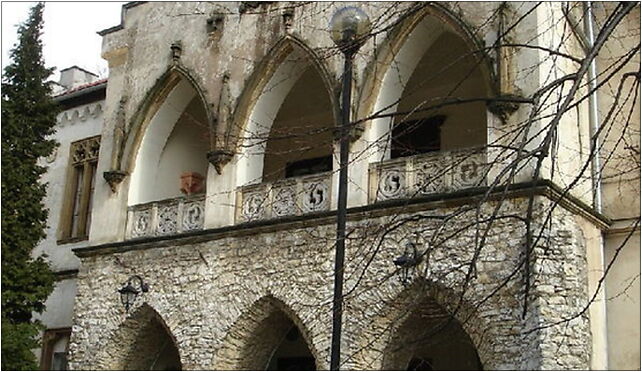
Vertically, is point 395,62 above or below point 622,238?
above

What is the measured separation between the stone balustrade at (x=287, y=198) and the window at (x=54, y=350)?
6.91m

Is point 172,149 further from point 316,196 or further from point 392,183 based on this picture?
point 392,183

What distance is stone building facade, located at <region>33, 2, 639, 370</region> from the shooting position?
12.6 meters

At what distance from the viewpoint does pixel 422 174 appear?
13.8 m

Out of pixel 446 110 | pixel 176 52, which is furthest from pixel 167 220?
pixel 446 110

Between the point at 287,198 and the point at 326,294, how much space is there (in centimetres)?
198

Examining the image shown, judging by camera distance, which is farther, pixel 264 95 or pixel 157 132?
pixel 157 132

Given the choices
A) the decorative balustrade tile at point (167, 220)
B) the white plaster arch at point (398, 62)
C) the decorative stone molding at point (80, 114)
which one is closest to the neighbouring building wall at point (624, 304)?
the white plaster arch at point (398, 62)

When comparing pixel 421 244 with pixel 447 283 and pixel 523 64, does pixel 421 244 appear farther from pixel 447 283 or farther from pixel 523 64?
pixel 523 64

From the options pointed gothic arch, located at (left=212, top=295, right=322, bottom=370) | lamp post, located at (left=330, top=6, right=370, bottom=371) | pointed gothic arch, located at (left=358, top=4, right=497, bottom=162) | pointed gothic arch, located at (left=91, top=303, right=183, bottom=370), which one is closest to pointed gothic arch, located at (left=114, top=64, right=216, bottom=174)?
pointed gothic arch, located at (left=91, top=303, right=183, bottom=370)

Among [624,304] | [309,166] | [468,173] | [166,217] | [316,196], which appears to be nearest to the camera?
[468,173]

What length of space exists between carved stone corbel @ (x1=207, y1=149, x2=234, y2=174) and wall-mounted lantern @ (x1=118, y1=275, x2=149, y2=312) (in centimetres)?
242

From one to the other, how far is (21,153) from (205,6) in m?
4.42

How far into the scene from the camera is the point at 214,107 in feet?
54.2
